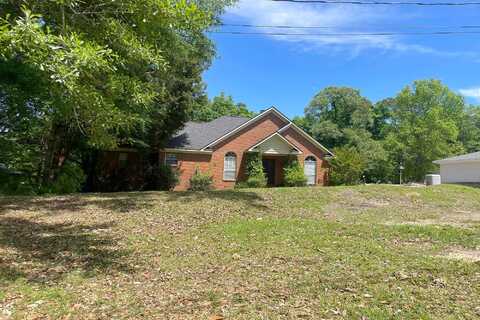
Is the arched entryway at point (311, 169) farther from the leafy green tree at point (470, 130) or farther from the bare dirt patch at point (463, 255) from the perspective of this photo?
the leafy green tree at point (470, 130)

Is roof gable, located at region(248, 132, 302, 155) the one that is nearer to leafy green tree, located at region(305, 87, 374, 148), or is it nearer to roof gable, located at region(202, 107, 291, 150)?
roof gable, located at region(202, 107, 291, 150)

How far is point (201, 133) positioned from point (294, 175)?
21.4 ft

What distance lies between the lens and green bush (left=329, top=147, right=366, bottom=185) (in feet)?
87.9

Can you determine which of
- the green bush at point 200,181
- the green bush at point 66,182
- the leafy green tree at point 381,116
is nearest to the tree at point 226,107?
the leafy green tree at point 381,116

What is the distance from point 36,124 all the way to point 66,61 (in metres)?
10.8

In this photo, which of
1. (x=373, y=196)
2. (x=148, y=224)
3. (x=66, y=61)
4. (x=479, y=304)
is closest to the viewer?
Answer: (x=479, y=304)

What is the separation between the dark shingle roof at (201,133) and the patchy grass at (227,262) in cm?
1253

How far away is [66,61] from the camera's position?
17.8 feet

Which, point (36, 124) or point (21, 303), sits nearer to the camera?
point (21, 303)

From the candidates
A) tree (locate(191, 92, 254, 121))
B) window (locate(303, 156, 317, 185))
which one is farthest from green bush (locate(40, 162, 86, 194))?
tree (locate(191, 92, 254, 121))

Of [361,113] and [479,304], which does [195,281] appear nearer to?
[479,304]

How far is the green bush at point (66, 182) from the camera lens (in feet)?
57.3

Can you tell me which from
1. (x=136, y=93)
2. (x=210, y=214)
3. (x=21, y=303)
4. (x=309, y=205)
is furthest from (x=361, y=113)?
(x=21, y=303)

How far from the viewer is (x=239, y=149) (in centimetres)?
2597
